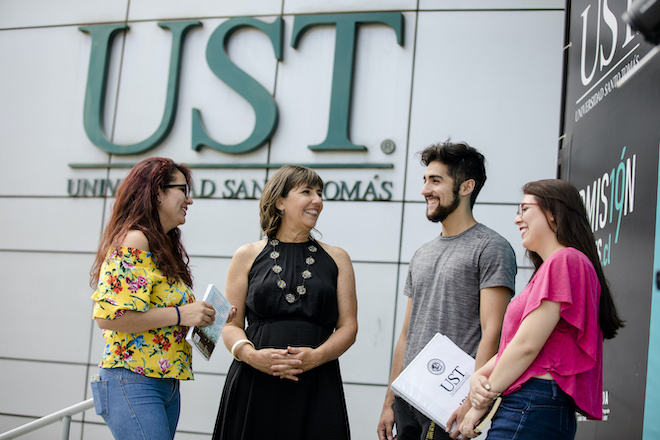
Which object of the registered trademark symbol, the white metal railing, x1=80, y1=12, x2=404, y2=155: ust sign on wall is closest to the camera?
the white metal railing

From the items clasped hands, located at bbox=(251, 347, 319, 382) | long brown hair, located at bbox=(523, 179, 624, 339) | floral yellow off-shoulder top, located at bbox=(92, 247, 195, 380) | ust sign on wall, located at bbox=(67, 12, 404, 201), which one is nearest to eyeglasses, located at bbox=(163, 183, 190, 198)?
floral yellow off-shoulder top, located at bbox=(92, 247, 195, 380)

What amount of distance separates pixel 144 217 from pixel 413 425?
4.98ft

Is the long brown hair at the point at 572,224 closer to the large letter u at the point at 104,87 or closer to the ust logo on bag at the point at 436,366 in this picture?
the ust logo on bag at the point at 436,366

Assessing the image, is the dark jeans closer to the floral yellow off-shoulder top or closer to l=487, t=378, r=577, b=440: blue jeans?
l=487, t=378, r=577, b=440: blue jeans

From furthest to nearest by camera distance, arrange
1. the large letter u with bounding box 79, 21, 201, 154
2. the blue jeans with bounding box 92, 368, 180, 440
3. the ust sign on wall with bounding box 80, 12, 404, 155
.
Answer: the large letter u with bounding box 79, 21, 201, 154, the ust sign on wall with bounding box 80, 12, 404, 155, the blue jeans with bounding box 92, 368, 180, 440

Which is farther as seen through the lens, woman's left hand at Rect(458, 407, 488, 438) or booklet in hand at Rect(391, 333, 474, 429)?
booklet in hand at Rect(391, 333, 474, 429)

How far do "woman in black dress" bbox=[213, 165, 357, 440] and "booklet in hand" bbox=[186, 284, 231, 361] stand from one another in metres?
0.15

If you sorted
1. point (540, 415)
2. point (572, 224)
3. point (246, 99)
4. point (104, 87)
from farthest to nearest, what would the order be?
1. point (104, 87)
2. point (246, 99)
3. point (572, 224)
4. point (540, 415)

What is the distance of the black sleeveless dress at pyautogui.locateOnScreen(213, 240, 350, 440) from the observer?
2.88 meters

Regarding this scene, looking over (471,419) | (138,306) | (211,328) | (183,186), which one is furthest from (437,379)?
(183,186)

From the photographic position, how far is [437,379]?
103 inches

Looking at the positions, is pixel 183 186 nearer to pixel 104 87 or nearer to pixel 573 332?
pixel 573 332

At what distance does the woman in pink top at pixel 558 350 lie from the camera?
2.13m

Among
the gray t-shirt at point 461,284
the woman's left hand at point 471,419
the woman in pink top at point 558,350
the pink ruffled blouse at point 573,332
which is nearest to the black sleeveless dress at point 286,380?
Answer: the gray t-shirt at point 461,284
